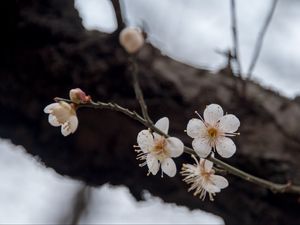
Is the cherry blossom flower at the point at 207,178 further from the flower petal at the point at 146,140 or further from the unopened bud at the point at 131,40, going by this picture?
the unopened bud at the point at 131,40

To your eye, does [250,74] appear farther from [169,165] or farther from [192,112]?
[169,165]

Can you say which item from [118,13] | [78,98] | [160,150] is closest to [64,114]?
[78,98]

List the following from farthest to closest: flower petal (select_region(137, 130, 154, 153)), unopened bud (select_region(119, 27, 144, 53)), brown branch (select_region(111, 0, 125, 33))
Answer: brown branch (select_region(111, 0, 125, 33)), flower petal (select_region(137, 130, 154, 153)), unopened bud (select_region(119, 27, 144, 53))

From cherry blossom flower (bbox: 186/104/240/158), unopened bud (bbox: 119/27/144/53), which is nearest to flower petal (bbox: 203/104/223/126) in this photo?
cherry blossom flower (bbox: 186/104/240/158)

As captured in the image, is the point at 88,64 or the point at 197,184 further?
the point at 88,64

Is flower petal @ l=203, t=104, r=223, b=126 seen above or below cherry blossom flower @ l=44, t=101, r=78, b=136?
above

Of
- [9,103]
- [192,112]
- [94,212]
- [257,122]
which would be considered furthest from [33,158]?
[94,212]

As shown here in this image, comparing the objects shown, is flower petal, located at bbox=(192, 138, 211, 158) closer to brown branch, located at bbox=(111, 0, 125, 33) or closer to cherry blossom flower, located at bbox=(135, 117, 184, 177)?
cherry blossom flower, located at bbox=(135, 117, 184, 177)

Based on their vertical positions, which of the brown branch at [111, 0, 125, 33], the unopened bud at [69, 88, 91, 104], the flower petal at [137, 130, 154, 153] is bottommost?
the flower petal at [137, 130, 154, 153]
